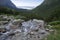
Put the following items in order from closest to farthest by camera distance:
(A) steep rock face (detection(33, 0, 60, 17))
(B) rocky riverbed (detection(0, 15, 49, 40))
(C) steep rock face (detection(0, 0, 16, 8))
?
(B) rocky riverbed (detection(0, 15, 49, 40)), (C) steep rock face (detection(0, 0, 16, 8)), (A) steep rock face (detection(33, 0, 60, 17))

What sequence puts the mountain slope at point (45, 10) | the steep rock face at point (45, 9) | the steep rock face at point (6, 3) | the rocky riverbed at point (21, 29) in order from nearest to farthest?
the rocky riverbed at point (21, 29)
the steep rock face at point (6, 3)
the mountain slope at point (45, 10)
the steep rock face at point (45, 9)

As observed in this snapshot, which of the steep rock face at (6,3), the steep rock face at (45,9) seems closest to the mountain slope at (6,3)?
the steep rock face at (6,3)

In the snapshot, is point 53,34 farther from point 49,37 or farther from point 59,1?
point 59,1

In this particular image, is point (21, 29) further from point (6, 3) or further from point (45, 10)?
point (45, 10)

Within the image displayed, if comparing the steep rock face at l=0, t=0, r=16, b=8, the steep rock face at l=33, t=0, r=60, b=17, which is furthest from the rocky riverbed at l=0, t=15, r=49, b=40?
the steep rock face at l=33, t=0, r=60, b=17

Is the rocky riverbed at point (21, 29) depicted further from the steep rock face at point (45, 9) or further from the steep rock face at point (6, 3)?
the steep rock face at point (45, 9)

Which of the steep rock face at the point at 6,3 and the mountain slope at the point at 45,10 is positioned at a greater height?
the steep rock face at the point at 6,3

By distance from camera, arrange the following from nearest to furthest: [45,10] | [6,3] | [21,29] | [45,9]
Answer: [21,29], [6,3], [45,10], [45,9]

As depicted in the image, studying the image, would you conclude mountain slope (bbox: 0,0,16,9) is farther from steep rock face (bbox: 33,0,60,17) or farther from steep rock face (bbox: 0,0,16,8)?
steep rock face (bbox: 33,0,60,17)

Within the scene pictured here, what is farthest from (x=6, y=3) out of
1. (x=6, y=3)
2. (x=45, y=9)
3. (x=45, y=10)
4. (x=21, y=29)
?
(x=45, y=9)
